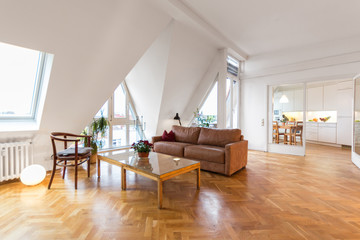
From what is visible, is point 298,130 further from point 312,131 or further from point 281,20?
point 281,20

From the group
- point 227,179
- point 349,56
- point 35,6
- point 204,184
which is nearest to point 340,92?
point 349,56

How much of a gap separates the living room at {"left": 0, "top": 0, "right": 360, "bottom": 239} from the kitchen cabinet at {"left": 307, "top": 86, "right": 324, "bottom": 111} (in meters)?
2.90

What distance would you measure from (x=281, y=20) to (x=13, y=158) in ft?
18.6

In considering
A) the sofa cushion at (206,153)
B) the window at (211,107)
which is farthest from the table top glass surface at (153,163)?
the window at (211,107)

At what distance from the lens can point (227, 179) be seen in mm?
3166

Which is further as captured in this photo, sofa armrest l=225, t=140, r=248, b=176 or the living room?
sofa armrest l=225, t=140, r=248, b=176

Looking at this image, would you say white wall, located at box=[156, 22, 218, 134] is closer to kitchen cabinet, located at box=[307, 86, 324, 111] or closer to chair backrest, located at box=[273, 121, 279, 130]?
chair backrest, located at box=[273, 121, 279, 130]

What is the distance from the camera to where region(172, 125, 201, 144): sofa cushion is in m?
4.37

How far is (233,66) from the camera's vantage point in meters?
6.14

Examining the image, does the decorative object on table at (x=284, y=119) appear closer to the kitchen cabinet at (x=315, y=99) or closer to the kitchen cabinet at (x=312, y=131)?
the kitchen cabinet at (x=312, y=131)

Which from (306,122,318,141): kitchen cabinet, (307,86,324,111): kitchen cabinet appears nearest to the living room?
(306,122,318,141): kitchen cabinet

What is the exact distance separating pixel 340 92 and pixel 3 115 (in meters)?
9.39

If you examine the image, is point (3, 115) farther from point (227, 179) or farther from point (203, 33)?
point (203, 33)

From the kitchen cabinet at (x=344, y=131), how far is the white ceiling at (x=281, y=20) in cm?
315
